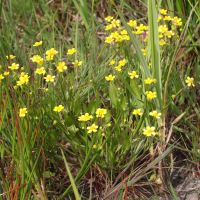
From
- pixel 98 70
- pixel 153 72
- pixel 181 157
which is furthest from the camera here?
pixel 98 70

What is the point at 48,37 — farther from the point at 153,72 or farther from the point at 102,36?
the point at 153,72

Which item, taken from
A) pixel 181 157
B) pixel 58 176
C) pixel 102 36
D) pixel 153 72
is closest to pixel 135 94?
pixel 153 72

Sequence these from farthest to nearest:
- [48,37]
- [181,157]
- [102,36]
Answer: [102,36]
[48,37]
[181,157]

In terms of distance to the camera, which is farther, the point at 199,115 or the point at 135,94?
the point at 199,115

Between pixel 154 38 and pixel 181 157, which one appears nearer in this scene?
pixel 154 38

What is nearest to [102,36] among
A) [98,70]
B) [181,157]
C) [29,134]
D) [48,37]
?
[48,37]

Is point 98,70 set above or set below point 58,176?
above

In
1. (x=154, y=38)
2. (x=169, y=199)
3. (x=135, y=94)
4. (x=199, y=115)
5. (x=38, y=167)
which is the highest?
(x=154, y=38)

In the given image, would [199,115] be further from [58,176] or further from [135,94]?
[58,176]

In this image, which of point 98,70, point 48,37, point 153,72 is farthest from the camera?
point 48,37
